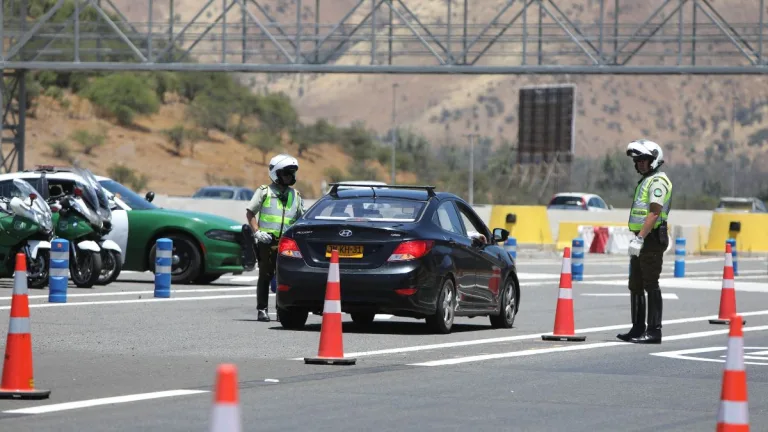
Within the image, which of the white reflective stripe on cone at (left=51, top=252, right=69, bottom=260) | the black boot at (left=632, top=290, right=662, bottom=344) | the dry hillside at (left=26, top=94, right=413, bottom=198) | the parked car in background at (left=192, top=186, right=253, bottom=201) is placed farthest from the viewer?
the dry hillside at (left=26, top=94, right=413, bottom=198)

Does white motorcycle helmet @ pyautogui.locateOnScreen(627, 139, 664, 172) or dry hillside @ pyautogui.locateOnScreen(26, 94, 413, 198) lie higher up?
dry hillside @ pyautogui.locateOnScreen(26, 94, 413, 198)

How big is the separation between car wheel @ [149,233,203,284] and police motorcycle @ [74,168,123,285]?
3.43 ft

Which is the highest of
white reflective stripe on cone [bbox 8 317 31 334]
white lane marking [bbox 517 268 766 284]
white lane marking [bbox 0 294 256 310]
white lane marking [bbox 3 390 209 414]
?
white reflective stripe on cone [bbox 8 317 31 334]

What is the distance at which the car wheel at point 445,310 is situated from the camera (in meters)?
17.2

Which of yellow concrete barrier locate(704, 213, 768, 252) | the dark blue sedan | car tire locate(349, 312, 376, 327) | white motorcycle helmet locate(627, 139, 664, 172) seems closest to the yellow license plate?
the dark blue sedan

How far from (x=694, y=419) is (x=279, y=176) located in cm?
910

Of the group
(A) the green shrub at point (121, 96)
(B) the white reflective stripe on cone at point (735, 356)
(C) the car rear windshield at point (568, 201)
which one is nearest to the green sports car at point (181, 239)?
(B) the white reflective stripe on cone at point (735, 356)

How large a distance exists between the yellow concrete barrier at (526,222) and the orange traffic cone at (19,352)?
1442 inches

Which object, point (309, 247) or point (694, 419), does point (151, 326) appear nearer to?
point (309, 247)

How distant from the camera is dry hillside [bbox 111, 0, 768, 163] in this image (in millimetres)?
133250

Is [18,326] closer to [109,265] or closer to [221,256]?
[109,265]

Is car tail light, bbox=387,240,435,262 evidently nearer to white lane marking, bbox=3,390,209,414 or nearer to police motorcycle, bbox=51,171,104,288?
white lane marking, bbox=3,390,209,414

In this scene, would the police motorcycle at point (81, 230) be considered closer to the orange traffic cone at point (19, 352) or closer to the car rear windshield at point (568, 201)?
the orange traffic cone at point (19, 352)

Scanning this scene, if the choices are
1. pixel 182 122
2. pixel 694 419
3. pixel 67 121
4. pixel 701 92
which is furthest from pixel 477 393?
pixel 701 92
